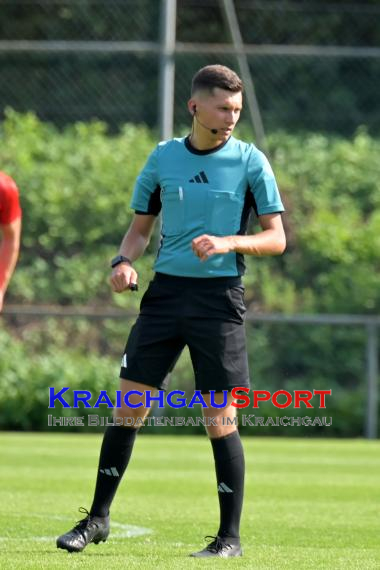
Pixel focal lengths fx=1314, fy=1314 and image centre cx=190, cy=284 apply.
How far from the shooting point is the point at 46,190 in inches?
719

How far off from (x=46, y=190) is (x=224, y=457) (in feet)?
42.5

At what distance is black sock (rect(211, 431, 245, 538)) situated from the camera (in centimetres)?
561

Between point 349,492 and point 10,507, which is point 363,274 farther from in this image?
point 10,507

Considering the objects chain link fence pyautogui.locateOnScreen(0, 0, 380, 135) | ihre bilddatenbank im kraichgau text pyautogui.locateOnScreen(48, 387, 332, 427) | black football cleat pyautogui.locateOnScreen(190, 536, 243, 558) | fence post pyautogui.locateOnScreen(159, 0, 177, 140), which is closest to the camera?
black football cleat pyautogui.locateOnScreen(190, 536, 243, 558)

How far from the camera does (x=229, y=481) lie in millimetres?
5629

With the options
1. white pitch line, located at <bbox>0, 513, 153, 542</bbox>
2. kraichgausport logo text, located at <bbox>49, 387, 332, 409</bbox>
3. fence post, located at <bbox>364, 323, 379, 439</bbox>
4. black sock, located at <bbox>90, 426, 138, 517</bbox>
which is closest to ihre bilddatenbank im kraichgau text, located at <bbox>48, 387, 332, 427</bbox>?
kraichgausport logo text, located at <bbox>49, 387, 332, 409</bbox>

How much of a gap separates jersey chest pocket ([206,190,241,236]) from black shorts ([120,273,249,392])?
22 cm

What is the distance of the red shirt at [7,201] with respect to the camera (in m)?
6.05

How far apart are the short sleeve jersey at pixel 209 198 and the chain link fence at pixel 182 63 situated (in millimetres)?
13006

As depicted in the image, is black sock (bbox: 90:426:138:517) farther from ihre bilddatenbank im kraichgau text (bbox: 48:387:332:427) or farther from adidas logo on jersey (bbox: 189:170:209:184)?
ihre bilddatenbank im kraichgau text (bbox: 48:387:332:427)

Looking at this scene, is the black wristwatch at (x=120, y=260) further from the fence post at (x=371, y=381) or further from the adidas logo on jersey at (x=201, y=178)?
the fence post at (x=371, y=381)

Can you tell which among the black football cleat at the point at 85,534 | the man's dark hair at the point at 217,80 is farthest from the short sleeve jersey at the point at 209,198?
the black football cleat at the point at 85,534

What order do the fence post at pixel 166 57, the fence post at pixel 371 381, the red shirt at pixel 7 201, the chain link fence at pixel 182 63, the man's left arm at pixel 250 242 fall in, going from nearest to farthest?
the man's left arm at pixel 250 242, the red shirt at pixel 7 201, the fence post at pixel 371 381, the fence post at pixel 166 57, the chain link fence at pixel 182 63

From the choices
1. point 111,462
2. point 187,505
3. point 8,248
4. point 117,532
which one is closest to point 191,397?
point 187,505
